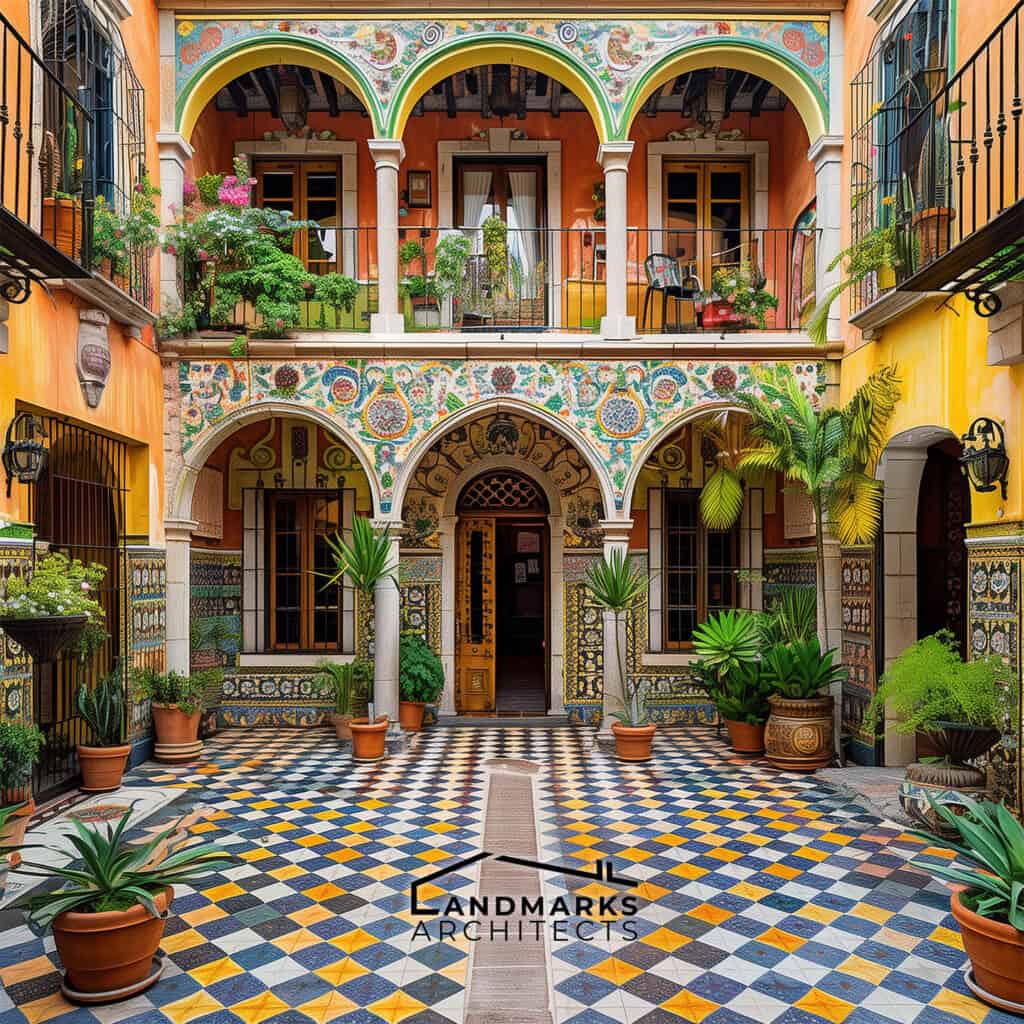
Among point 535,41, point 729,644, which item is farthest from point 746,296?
point 729,644

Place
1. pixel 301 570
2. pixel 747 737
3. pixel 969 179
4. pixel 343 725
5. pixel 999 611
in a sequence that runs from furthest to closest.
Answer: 1. pixel 301 570
2. pixel 343 725
3. pixel 747 737
4. pixel 969 179
5. pixel 999 611

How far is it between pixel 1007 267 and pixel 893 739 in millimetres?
4270

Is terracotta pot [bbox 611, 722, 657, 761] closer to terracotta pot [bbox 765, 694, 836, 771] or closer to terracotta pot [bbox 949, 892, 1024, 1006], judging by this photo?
terracotta pot [bbox 765, 694, 836, 771]

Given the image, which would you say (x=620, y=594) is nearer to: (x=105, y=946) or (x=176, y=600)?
(x=176, y=600)

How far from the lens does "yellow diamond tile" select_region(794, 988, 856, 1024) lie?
370cm

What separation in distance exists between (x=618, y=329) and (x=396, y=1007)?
21.0 feet

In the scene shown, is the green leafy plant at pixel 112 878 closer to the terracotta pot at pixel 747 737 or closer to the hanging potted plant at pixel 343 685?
the hanging potted plant at pixel 343 685

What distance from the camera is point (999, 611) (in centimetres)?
589

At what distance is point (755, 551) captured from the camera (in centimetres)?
1032

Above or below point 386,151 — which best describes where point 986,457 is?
below

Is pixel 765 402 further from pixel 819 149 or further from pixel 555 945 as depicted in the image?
pixel 555 945

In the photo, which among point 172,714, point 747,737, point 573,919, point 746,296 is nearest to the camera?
point 573,919

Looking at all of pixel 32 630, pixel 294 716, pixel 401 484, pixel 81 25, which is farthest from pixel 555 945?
pixel 81 25

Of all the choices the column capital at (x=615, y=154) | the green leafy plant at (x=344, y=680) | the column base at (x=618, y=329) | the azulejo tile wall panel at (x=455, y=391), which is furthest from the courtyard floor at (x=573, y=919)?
the column capital at (x=615, y=154)
